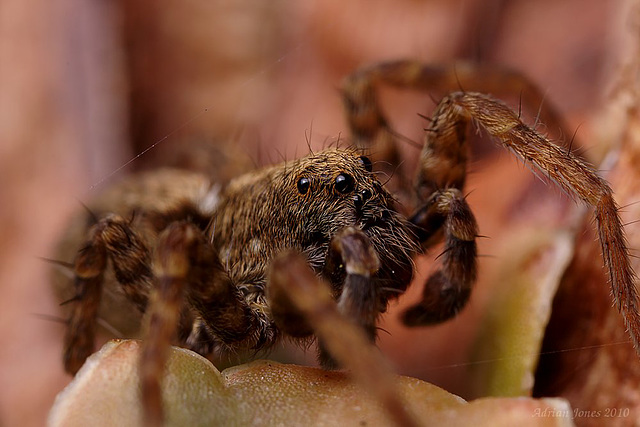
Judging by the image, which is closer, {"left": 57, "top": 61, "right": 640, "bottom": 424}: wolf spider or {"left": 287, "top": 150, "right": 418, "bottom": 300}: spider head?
{"left": 57, "top": 61, "right": 640, "bottom": 424}: wolf spider

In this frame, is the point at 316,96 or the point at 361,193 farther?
the point at 316,96

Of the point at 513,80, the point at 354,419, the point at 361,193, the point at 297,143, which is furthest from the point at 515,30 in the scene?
the point at 354,419

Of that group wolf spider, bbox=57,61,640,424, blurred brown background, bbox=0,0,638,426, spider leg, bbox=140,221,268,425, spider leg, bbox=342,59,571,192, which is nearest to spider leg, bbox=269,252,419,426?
wolf spider, bbox=57,61,640,424

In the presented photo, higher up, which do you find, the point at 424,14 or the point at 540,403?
the point at 424,14

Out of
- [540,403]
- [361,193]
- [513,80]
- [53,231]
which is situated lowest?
[53,231]

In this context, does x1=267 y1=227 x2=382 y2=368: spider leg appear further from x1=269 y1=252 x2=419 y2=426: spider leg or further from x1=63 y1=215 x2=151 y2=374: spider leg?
x1=63 y1=215 x2=151 y2=374: spider leg

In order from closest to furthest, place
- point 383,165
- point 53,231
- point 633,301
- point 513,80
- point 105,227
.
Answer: point 633,301
point 105,227
point 383,165
point 513,80
point 53,231

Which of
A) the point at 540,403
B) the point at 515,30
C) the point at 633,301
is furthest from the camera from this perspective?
the point at 515,30

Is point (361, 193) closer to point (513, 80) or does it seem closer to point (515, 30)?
point (513, 80)

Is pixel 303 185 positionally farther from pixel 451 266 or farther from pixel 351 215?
pixel 451 266
